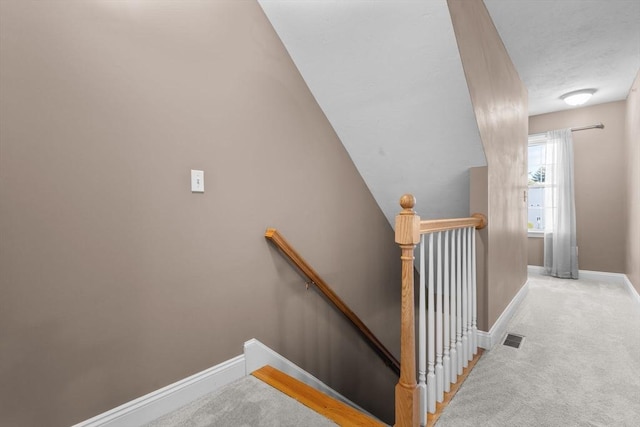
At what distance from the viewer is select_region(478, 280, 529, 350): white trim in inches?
85.8

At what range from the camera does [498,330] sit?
2.35 m

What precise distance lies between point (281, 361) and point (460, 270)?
4.17 ft

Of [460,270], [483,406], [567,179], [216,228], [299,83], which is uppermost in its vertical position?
[299,83]

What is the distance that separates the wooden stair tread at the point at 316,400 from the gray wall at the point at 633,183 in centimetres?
341

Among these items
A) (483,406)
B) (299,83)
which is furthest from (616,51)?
(483,406)

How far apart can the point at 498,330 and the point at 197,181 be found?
7.92ft

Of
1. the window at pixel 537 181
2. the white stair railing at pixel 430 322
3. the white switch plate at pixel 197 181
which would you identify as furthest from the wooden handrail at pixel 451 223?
the window at pixel 537 181

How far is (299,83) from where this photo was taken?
2.15 m

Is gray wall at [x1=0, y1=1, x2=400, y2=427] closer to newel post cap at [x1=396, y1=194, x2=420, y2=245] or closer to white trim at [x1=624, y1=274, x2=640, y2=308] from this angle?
newel post cap at [x1=396, y1=194, x2=420, y2=245]

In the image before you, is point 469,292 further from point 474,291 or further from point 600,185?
point 600,185

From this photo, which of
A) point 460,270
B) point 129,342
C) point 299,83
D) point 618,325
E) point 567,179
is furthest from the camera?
point 567,179

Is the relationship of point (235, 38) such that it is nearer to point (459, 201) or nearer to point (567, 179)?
point (459, 201)

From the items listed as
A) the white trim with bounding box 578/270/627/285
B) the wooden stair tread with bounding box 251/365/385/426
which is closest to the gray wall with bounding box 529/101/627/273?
the white trim with bounding box 578/270/627/285

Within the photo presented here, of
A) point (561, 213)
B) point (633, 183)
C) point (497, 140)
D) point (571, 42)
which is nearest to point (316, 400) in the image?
point (497, 140)
